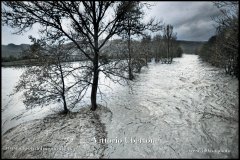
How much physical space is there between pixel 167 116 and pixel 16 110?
10.4 m

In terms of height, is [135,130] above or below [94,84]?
below

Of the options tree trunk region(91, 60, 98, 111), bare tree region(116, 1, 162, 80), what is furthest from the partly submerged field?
bare tree region(116, 1, 162, 80)

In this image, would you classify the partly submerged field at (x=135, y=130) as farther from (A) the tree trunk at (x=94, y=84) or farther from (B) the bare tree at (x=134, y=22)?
(B) the bare tree at (x=134, y=22)

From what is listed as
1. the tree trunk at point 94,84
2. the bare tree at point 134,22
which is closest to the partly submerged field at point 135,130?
the tree trunk at point 94,84

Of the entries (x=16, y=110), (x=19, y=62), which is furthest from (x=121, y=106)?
(x=16, y=110)

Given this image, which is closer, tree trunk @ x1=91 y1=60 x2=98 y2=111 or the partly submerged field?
the partly submerged field

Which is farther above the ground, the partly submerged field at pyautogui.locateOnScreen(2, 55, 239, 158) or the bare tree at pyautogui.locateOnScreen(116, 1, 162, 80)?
the bare tree at pyautogui.locateOnScreen(116, 1, 162, 80)

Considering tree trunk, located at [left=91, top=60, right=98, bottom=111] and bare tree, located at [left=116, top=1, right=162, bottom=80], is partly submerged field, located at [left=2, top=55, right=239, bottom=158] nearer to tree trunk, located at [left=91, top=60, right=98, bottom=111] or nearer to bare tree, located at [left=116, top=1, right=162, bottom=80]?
tree trunk, located at [left=91, top=60, right=98, bottom=111]

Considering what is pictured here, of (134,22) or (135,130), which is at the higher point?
(134,22)

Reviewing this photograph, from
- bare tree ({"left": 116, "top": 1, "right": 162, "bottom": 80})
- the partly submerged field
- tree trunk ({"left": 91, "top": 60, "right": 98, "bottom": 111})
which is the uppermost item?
bare tree ({"left": 116, "top": 1, "right": 162, "bottom": 80})

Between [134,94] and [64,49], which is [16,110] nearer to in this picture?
[64,49]

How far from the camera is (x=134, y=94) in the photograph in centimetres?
1210

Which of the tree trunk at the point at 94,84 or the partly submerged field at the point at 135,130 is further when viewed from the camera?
the tree trunk at the point at 94,84

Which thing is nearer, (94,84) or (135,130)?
(135,130)
